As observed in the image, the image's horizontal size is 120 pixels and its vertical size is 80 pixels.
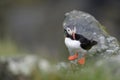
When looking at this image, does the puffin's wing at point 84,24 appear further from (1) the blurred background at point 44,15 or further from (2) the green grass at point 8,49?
(1) the blurred background at point 44,15

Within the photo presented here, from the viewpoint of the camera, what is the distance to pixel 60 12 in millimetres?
20453

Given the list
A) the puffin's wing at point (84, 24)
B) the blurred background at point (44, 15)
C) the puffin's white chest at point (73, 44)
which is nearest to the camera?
the puffin's white chest at point (73, 44)


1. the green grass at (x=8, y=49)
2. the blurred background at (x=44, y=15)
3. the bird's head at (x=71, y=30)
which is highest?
the bird's head at (x=71, y=30)

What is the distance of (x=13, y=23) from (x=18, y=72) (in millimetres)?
10898

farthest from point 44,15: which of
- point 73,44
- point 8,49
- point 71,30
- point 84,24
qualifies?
point 73,44

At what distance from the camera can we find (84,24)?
737 centimetres

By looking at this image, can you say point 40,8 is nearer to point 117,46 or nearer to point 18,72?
point 18,72

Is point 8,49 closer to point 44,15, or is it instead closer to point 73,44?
point 73,44

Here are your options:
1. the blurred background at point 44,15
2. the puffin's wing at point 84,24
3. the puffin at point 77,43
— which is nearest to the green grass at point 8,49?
the puffin's wing at point 84,24

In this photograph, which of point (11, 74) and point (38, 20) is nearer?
point (11, 74)

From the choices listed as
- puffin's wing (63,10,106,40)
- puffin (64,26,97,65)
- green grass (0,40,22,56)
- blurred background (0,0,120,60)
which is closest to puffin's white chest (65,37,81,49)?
puffin (64,26,97,65)

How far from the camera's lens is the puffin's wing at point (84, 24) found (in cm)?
718

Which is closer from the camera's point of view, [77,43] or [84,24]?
A: [77,43]

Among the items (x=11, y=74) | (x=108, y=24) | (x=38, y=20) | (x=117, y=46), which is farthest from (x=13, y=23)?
(x=117, y=46)
